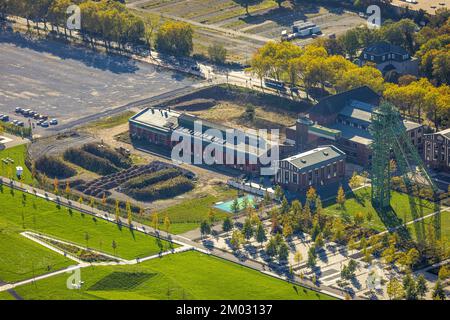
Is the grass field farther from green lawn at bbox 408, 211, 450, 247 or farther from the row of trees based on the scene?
green lawn at bbox 408, 211, 450, 247

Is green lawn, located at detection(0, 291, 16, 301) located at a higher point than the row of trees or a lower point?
lower

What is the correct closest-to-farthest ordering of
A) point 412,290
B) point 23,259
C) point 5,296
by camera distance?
point 412,290
point 5,296
point 23,259

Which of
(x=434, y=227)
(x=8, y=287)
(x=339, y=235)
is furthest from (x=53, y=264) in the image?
(x=434, y=227)

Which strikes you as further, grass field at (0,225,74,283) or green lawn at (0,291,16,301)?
grass field at (0,225,74,283)

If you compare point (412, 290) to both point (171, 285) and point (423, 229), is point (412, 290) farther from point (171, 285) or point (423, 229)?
point (171, 285)

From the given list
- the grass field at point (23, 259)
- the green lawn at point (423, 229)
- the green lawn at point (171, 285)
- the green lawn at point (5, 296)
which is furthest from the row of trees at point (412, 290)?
the green lawn at point (5, 296)

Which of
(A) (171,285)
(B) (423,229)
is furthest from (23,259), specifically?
(B) (423,229)

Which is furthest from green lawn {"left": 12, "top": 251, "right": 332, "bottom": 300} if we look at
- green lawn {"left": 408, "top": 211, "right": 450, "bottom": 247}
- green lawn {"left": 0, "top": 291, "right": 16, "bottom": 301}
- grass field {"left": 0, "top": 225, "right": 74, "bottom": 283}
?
green lawn {"left": 408, "top": 211, "right": 450, "bottom": 247}

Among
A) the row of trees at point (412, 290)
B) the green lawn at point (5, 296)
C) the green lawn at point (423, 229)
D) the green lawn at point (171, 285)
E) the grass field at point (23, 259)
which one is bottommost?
the grass field at point (23, 259)

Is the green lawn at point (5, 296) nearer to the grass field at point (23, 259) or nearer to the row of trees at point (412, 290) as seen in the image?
the grass field at point (23, 259)
